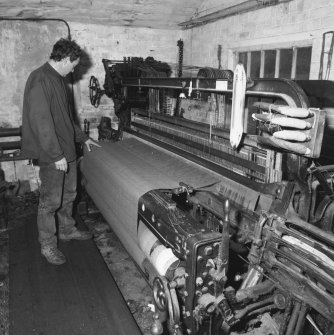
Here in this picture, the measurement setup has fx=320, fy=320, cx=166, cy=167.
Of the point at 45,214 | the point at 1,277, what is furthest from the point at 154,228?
the point at 1,277

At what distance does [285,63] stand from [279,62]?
86 millimetres

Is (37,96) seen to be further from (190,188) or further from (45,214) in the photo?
(190,188)

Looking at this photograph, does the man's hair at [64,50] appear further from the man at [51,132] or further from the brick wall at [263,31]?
the brick wall at [263,31]

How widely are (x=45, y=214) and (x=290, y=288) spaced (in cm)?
220

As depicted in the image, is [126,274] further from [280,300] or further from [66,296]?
[280,300]

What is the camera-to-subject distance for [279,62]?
3.85 metres

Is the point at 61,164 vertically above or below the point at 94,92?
below

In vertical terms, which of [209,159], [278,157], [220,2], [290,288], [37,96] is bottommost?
[290,288]

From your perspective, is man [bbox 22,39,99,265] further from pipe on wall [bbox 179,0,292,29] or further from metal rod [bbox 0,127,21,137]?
pipe on wall [bbox 179,0,292,29]

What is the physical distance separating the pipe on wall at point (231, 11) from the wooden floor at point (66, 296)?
3.29m

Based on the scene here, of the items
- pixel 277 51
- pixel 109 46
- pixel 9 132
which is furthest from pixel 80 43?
pixel 277 51

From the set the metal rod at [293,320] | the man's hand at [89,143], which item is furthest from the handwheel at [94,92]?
the metal rod at [293,320]

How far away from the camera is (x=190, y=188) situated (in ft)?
6.84

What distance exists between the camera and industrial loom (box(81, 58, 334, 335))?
141 cm
